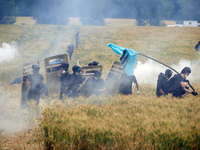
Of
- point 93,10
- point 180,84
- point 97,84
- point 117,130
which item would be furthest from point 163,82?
point 93,10

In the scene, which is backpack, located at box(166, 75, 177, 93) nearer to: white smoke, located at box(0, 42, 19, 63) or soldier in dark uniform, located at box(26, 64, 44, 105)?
soldier in dark uniform, located at box(26, 64, 44, 105)

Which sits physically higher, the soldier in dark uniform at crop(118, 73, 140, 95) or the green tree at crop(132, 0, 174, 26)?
the green tree at crop(132, 0, 174, 26)

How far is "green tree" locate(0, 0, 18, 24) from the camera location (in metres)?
56.2

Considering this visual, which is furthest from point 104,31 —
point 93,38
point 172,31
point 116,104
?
point 116,104

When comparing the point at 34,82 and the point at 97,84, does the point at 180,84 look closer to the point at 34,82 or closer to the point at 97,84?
the point at 97,84

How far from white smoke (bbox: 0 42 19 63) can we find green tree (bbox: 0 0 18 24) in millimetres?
32093

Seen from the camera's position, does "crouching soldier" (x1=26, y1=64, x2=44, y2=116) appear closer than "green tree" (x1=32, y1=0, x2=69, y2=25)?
Yes

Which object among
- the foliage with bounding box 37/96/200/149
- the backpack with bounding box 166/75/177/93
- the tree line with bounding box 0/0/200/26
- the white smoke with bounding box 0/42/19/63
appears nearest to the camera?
the foliage with bounding box 37/96/200/149

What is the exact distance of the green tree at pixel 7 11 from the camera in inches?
2211

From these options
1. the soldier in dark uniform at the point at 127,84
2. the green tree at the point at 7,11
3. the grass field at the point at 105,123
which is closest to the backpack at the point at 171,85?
the grass field at the point at 105,123

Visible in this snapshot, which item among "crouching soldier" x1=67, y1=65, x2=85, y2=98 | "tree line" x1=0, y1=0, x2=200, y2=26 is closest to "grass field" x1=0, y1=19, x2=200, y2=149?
"crouching soldier" x1=67, y1=65, x2=85, y2=98

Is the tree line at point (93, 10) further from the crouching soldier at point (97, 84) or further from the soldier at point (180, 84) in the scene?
the crouching soldier at point (97, 84)

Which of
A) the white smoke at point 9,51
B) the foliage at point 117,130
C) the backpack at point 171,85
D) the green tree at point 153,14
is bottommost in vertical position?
the foliage at point 117,130

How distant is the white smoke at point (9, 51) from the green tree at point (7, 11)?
32093 millimetres
